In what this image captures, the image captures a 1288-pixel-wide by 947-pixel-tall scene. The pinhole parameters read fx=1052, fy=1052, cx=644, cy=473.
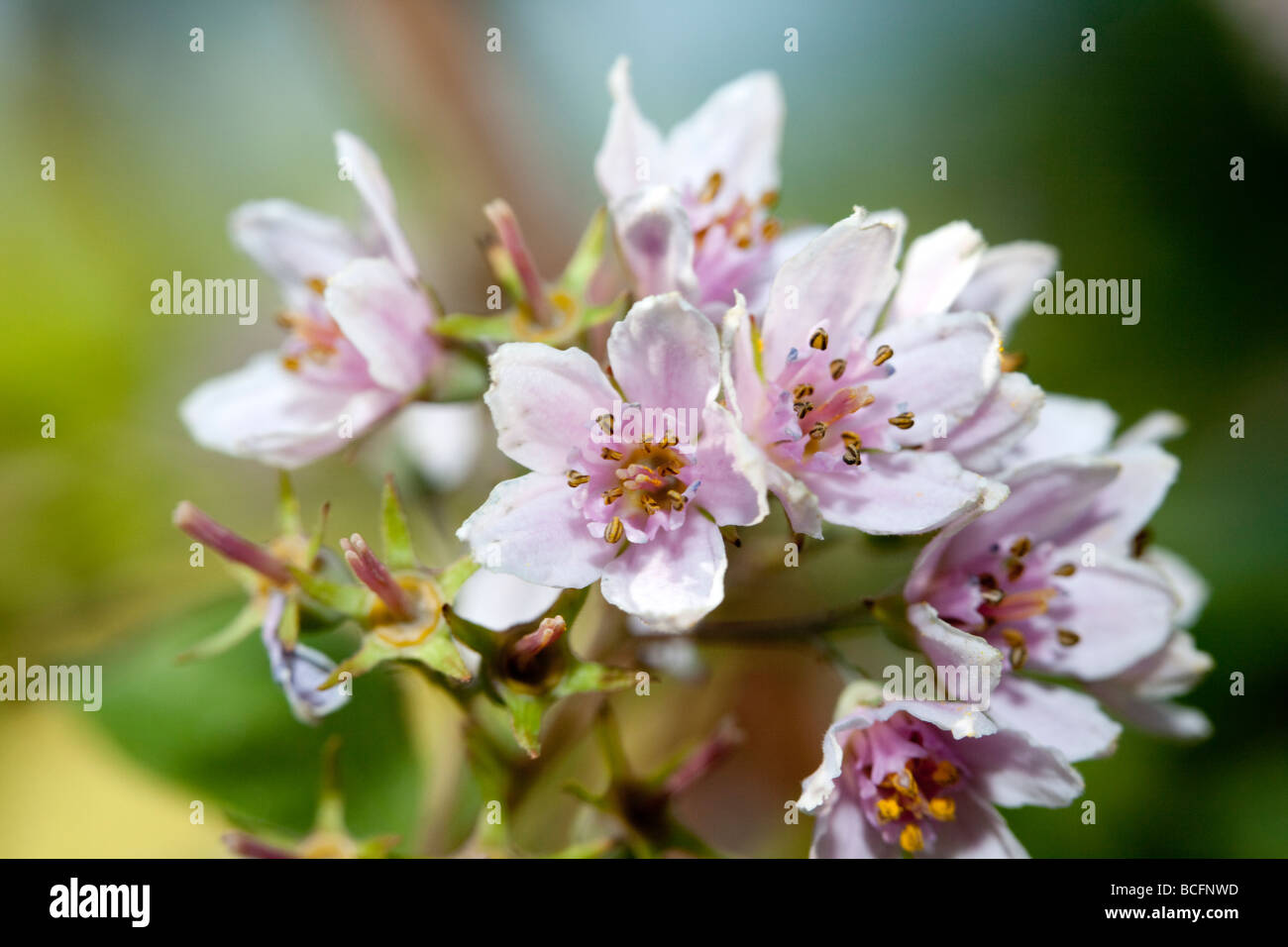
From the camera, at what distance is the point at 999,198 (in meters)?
2.99

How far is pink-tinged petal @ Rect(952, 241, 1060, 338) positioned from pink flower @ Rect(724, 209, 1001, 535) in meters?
0.21

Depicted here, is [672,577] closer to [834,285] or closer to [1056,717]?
[834,285]

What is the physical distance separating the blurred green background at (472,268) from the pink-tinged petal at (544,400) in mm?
490

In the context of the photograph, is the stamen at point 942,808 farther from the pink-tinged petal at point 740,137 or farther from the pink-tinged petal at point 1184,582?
the pink-tinged petal at point 740,137

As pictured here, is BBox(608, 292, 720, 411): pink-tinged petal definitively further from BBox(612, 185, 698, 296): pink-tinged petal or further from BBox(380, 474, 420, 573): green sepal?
BBox(380, 474, 420, 573): green sepal

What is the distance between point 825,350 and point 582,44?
2.66 m

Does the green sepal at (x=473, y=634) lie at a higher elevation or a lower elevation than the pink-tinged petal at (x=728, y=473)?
lower

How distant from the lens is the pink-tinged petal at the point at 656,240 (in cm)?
128

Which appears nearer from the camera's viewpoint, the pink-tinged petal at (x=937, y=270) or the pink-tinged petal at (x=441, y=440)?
the pink-tinged petal at (x=937, y=270)

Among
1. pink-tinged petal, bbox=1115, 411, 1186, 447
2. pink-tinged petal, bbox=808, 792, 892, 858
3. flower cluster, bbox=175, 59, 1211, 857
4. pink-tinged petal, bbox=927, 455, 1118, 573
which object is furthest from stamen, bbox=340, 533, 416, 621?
pink-tinged petal, bbox=1115, 411, 1186, 447

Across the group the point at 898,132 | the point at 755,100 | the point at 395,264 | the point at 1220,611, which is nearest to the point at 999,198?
the point at 898,132

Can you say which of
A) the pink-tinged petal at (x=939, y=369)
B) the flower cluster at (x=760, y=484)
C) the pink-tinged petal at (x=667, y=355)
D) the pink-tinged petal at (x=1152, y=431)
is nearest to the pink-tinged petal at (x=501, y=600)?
the flower cluster at (x=760, y=484)
